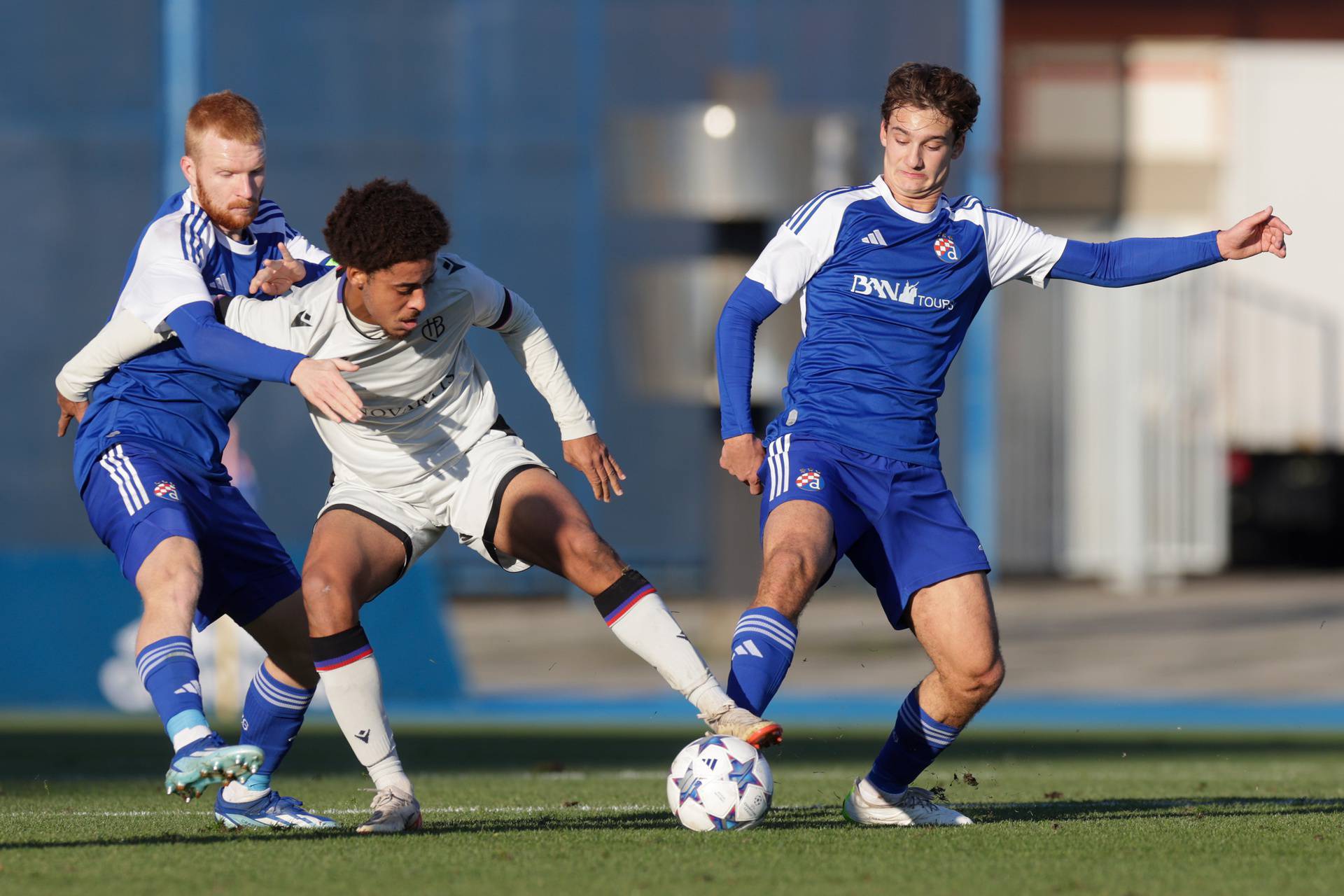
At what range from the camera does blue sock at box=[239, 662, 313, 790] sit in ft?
19.0

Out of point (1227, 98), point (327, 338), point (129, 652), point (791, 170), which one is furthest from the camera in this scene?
point (1227, 98)

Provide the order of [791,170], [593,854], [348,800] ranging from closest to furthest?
1. [593,854]
2. [348,800]
3. [791,170]

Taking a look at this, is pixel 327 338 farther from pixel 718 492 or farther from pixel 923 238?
pixel 718 492

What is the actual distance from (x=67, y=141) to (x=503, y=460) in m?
16.5

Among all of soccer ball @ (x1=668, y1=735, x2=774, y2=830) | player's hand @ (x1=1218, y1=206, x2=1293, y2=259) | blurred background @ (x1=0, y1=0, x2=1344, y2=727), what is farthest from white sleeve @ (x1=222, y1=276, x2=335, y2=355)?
blurred background @ (x1=0, y1=0, x2=1344, y2=727)

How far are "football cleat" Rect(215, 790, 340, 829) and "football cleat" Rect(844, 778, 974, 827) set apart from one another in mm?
1612

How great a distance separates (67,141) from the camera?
20.7 metres

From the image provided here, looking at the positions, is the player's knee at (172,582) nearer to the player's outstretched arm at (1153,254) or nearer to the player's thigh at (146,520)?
the player's thigh at (146,520)

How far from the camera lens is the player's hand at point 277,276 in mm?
5609

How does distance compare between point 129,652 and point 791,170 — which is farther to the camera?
point 791,170

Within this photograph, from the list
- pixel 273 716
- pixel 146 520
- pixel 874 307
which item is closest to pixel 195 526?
pixel 146 520

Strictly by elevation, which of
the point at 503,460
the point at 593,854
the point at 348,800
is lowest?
the point at 348,800

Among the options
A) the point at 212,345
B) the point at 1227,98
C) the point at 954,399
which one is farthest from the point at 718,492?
the point at 1227,98

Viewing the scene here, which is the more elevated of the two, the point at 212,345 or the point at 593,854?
the point at 212,345
